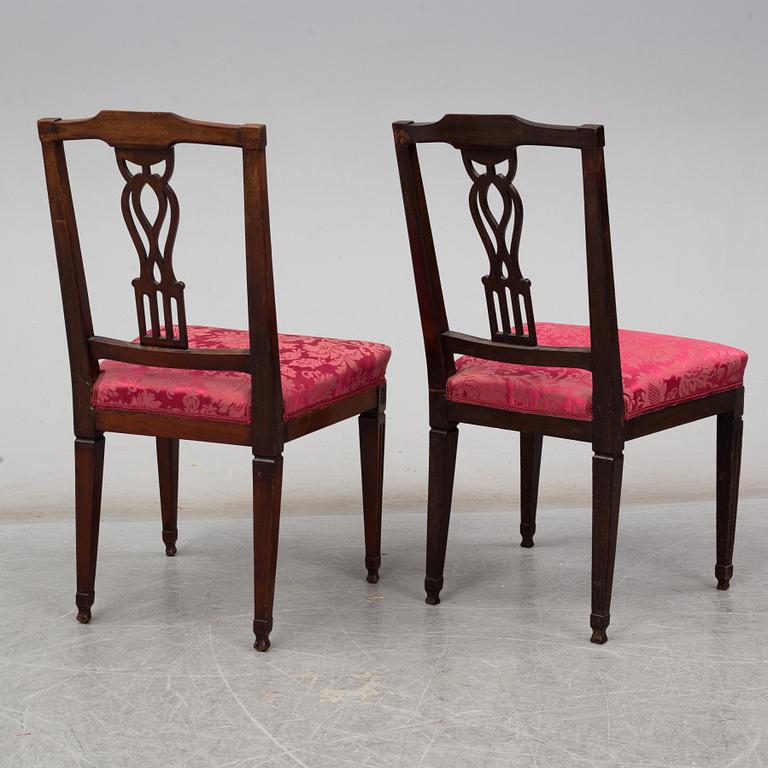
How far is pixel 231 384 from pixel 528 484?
105cm

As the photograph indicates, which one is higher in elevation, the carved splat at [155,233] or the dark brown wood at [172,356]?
the carved splat at [155,233]

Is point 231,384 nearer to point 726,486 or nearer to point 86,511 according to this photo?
point 86,511

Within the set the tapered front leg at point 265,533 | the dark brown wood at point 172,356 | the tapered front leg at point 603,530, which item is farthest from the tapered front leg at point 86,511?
the tapered front leg at point 603,530

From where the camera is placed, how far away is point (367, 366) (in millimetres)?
2852

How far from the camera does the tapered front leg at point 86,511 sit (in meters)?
2.74

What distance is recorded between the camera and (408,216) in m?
2.73

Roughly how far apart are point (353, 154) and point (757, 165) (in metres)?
1.20

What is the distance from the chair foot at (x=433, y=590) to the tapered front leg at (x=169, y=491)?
0.75 metres

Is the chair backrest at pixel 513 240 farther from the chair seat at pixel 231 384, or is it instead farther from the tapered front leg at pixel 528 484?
the tapered front leg at pixel 528 484

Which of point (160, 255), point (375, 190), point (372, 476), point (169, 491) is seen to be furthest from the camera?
point (375, 190)

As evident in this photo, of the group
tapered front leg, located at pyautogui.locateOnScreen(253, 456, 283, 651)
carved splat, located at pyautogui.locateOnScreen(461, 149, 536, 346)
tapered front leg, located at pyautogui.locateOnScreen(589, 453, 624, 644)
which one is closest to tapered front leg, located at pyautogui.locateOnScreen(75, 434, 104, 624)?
tapered front leg, located at pyautogui.locateOnScreen(253, 456, 283, 651)

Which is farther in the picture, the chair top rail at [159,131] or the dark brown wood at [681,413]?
the dark brown wood at [681,413]

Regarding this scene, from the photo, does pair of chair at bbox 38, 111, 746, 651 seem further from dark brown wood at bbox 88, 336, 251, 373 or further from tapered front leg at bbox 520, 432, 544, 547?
tapered front leg at bbox 520, 432, 544, 547

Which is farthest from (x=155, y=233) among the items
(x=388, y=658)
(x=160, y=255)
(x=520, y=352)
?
(x=388, y=658)
